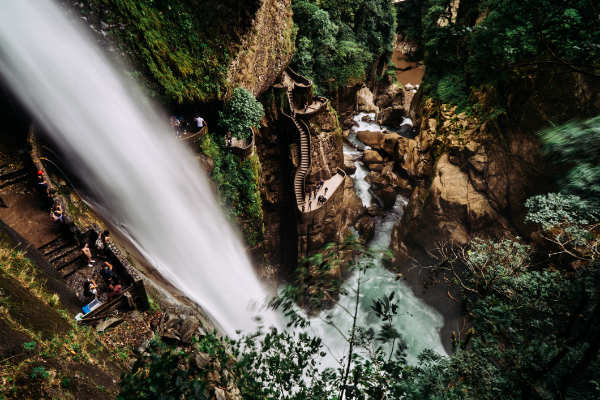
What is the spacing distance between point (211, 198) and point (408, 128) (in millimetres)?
20021

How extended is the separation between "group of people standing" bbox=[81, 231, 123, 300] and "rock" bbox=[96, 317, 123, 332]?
60cm

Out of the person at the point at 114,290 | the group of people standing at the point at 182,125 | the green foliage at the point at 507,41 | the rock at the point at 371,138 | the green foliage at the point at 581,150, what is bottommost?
the rock at the point at 371,138

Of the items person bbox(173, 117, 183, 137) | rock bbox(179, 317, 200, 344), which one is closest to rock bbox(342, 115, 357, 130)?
person bbox(173, 117, 183, 137)

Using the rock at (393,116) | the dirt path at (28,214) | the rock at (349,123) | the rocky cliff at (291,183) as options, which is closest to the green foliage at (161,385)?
the dirt path at (28,214)

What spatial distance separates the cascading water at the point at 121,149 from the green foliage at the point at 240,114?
8.26ft

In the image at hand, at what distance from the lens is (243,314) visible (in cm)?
1266

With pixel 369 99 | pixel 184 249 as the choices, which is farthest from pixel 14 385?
pixel 369 99

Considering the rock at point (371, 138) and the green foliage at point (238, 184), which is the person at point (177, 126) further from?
the rock at point (371, 138)

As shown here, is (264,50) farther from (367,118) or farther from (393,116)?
(393,116)

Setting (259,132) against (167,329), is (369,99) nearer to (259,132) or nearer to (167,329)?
(259,132)

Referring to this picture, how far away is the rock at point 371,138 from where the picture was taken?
22.9m

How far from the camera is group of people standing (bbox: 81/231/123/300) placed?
6.94 meters

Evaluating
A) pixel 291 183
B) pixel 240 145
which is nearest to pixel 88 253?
pixel 240 145

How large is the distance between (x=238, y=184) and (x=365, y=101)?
19.0 meters
